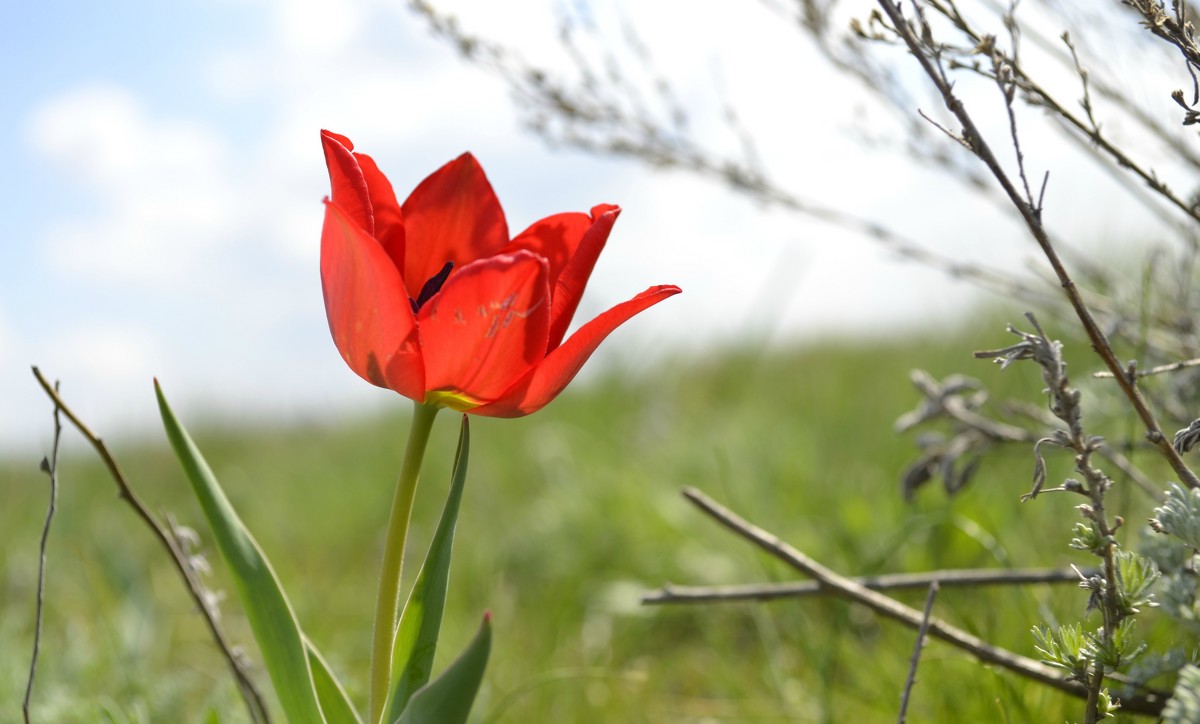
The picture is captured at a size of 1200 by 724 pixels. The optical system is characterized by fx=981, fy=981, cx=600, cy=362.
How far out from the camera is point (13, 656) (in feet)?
6.42

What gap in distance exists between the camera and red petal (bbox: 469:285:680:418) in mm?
795

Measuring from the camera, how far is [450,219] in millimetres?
1000

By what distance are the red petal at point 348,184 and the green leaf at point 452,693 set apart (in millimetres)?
368

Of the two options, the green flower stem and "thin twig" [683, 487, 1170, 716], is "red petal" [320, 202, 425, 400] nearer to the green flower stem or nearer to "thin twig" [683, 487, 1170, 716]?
the green flower stem

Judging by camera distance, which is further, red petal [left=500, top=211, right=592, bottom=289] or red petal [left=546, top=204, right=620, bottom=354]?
red petal [left=500, top=211, right=592, bottom=289]

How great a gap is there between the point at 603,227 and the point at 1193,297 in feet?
4.13

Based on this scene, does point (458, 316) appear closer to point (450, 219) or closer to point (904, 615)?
point (450, 219)

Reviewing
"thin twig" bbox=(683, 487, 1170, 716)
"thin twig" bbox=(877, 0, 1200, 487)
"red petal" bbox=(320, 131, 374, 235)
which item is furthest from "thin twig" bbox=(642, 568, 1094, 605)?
"red petal" bbox=(320, 131, 374, 235)

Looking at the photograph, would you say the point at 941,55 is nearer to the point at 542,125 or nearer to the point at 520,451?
the point at 542,125

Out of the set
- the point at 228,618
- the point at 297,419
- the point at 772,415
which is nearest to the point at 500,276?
the point at 228,618

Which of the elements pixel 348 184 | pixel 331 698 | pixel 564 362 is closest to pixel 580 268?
pixel 564 362

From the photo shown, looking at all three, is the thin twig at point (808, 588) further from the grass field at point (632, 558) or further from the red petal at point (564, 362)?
the red petal at point (564, 362)

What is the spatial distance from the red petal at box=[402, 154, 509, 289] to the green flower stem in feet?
0.67

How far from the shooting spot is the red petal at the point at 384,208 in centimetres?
93
